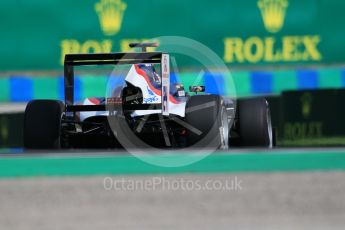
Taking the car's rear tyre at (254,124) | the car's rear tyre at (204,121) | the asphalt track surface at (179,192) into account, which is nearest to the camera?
the asphalt track surface at (179,192)

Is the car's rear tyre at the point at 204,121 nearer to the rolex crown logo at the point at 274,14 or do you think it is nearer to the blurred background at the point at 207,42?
the blurred background at the point at 207,42

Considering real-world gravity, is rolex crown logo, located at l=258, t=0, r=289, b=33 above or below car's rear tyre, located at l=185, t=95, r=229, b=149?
above

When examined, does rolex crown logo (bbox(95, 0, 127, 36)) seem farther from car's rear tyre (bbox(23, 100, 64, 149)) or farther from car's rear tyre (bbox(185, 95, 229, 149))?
car's rear tyre (bbox(185, 95, 229, 149))

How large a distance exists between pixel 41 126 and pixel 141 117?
3.11 feet

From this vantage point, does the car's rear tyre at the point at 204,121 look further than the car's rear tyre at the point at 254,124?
No

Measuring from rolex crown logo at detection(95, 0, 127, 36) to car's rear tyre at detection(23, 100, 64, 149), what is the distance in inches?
90.5

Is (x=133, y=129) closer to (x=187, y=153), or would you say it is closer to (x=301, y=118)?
(x=187, y=153)

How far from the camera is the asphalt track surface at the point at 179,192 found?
169 inches

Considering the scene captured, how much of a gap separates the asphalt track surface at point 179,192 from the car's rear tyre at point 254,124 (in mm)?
2040

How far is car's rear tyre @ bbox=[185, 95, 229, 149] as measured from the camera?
662 centimetres

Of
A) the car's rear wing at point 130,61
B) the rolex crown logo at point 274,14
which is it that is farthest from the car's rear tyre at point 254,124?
the rolex crown logo at point 274,14

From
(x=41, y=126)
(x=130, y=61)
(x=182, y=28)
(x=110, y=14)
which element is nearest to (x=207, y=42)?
(x=182, y=28)

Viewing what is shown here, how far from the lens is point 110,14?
30.0 ft

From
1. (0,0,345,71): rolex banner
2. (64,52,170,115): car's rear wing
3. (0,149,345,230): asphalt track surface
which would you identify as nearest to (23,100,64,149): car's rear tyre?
(64,52,170,115): car's rear wing
